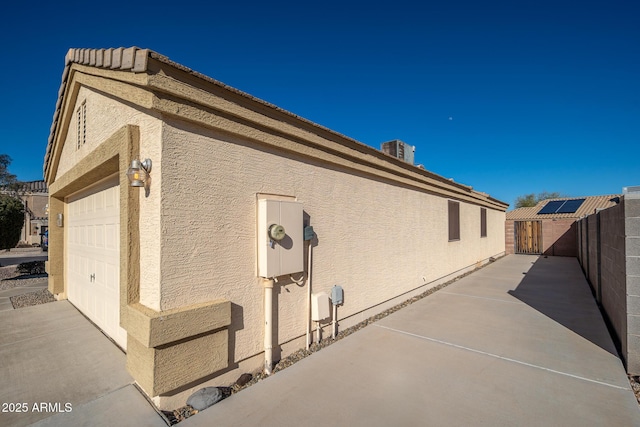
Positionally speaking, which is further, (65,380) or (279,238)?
(279,238)

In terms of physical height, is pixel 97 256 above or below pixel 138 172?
below

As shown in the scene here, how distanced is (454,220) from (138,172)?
30.5ft

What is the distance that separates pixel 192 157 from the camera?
2994 millimetres

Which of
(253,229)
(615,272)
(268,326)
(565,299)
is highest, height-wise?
(253,229)

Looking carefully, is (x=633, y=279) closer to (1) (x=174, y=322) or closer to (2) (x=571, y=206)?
(1) (x=174, y=322)

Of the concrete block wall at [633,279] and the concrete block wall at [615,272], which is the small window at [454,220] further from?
the concrete block wall at [633,279]

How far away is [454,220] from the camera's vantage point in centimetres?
973

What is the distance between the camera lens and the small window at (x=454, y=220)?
946 cm

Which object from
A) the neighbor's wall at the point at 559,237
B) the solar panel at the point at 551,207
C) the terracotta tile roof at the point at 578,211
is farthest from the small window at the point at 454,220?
the solar panel at the point at 551,207

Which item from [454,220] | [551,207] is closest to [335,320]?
[454,220]

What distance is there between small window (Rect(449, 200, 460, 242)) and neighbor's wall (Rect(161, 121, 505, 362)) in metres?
3.46

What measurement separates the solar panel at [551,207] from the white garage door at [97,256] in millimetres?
22220

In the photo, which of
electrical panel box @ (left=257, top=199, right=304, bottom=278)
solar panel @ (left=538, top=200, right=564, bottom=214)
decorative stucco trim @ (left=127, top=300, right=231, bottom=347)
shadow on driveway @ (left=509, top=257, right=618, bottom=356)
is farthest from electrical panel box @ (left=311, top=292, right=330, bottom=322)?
solar panel @ (left=538, top=200, right=564, bottom=214)

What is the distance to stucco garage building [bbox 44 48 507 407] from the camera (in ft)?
9.15
